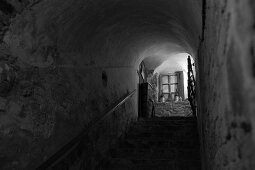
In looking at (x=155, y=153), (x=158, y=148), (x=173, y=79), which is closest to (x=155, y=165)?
(x=155, y=153)

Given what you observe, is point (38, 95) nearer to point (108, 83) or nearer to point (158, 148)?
point (108, 83)

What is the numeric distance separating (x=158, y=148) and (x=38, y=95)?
7.28 ft

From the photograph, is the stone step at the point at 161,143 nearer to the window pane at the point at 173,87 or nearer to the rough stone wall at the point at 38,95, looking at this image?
the rough stone wall at the point at 38,95

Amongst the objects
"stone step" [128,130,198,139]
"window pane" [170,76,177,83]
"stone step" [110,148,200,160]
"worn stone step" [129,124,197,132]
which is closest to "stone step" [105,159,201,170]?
"stone step" [110,148,200,160]

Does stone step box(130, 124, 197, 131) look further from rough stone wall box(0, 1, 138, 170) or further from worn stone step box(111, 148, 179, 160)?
rough stone wall box(0, 1, 138, 170)

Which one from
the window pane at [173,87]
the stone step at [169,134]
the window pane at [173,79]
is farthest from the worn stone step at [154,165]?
the window pane at [173,79]

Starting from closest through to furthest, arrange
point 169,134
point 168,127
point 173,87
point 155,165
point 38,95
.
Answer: point 38,95, point 155,165, point 169,134, point 168,127, point 173,87

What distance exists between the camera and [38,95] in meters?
1.88

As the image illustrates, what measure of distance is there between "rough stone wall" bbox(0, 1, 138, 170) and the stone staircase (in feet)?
1.73

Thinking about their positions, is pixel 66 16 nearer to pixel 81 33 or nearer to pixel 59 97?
pixel 81 33

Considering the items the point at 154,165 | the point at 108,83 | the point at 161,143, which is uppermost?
the point at 108,83

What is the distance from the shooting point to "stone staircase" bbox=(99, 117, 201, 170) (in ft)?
10.2

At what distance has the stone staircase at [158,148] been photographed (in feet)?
10.2

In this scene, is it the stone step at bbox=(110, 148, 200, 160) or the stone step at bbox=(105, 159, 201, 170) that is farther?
the stone step at bbox=(110, 148, 200, 160)
